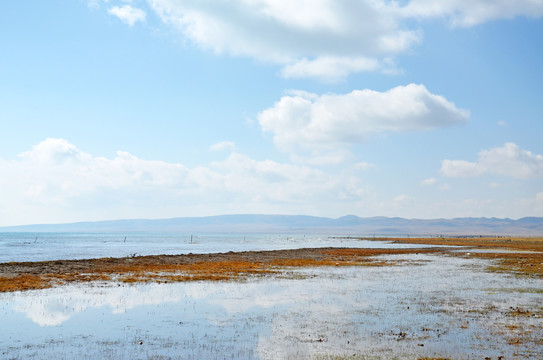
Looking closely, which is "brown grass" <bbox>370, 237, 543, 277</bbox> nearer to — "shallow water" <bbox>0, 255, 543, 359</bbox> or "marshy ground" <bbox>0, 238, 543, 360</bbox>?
"marshy ground" <bbox>0, 238, 543, 360</bbox>

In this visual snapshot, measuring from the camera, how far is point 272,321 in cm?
1956

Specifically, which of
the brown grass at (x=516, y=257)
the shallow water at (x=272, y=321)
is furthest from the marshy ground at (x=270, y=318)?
Result: the brown grass at (x=516, y=257)

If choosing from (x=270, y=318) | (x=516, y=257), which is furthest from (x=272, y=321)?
(x=516, y=257)

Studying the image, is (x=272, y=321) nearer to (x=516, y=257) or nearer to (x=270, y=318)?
(x=270, y=318)

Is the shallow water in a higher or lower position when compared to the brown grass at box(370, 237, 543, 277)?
higher

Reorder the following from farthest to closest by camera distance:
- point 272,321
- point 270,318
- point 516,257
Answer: point 516,257
point 270,318
point 272,321

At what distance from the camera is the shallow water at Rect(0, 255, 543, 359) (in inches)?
589

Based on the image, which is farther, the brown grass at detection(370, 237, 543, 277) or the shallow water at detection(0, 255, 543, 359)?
the brown grass at detection(370, 237, 543, 277)

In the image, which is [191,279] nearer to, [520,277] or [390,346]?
[390,346]

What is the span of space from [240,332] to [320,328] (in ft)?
11.0

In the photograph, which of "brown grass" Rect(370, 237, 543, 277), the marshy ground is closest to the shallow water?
the marshy ground

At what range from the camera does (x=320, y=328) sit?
18234 mm

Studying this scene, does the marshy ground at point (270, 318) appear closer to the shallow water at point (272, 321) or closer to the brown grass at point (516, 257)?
the shallow water at point (272, 321)

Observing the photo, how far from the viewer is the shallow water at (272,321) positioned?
49.1 feet
